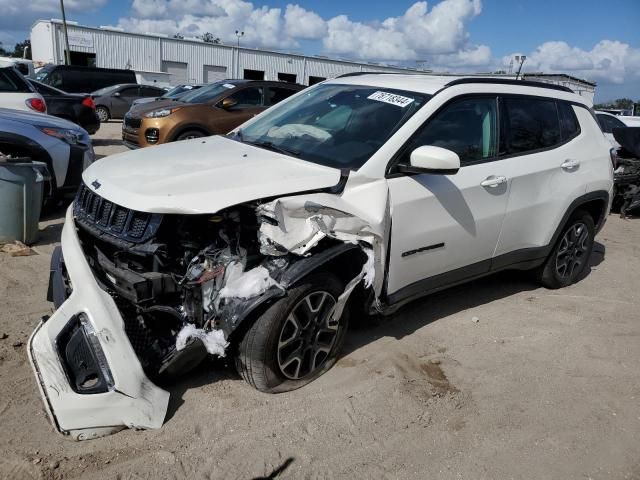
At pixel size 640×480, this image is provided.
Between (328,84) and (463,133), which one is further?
(328,84)

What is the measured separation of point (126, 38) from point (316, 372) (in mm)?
39958

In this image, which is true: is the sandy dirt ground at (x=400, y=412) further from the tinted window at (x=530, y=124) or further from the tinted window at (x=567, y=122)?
the tinted window at (x=567, y=122)

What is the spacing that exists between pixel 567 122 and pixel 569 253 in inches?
49.2

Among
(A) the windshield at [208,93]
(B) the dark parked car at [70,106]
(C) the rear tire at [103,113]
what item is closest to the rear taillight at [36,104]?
(A) the windshield at [208,93]

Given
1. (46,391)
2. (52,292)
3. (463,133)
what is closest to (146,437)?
(46,391)

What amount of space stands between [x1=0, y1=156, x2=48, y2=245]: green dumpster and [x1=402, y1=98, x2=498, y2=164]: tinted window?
371 centimetres

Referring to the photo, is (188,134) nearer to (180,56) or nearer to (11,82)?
(11,82)

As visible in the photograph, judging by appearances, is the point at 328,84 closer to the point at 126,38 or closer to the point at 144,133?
the point at 144,133

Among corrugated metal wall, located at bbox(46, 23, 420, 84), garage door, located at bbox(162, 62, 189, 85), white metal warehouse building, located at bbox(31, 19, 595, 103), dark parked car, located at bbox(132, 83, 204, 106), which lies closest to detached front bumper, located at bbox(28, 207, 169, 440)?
dark parked car, located at bbox(132, 83, 204, 106)

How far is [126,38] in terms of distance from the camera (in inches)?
1494

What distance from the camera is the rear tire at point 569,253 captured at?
505 cm

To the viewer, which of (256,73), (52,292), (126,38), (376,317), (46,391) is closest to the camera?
(46,391)

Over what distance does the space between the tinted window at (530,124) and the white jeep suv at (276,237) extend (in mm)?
25

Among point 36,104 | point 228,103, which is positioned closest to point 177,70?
point 228,103
